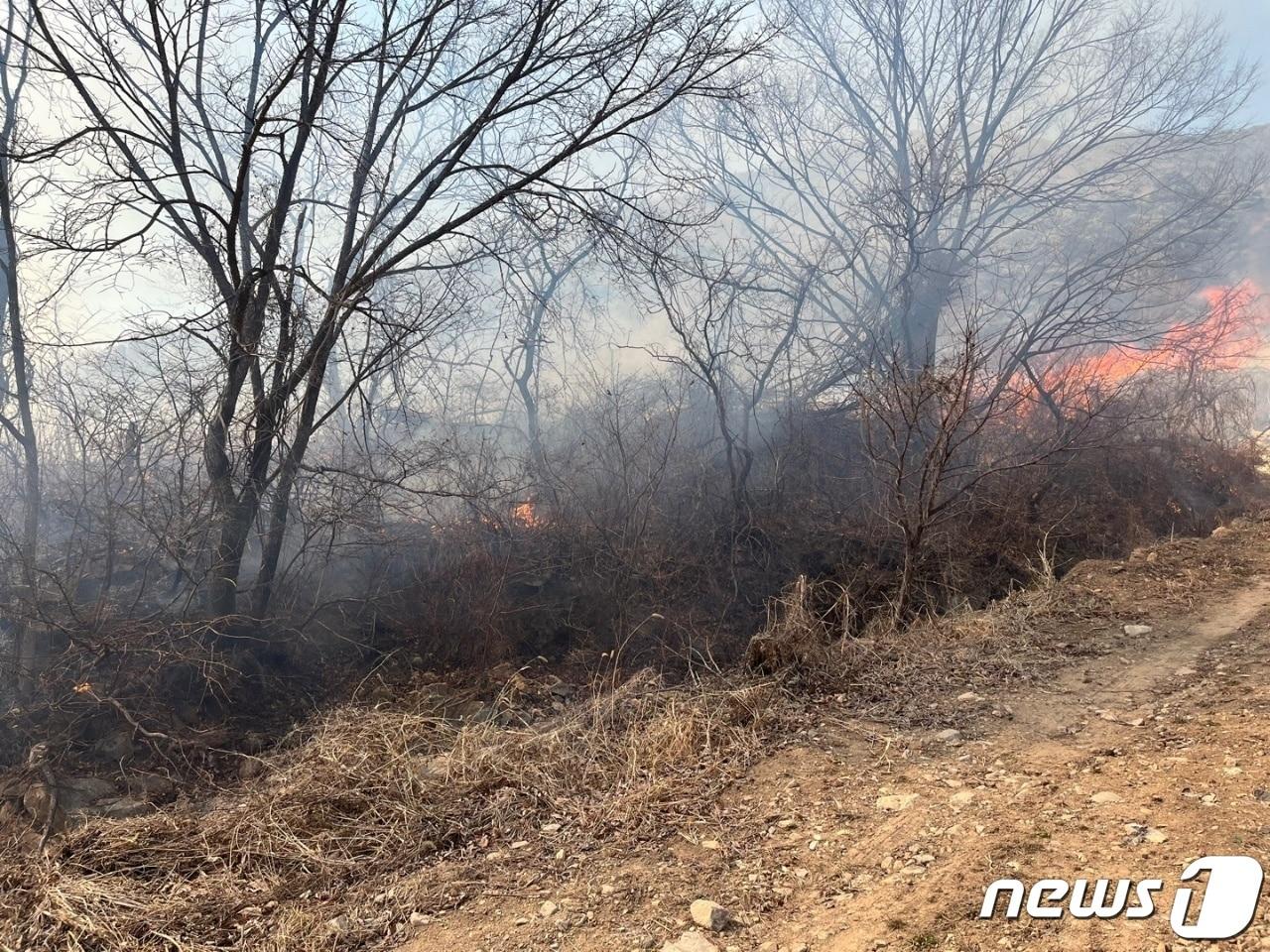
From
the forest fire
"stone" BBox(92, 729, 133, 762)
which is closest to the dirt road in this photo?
"stone" BBox(92, 729, 133, 762)

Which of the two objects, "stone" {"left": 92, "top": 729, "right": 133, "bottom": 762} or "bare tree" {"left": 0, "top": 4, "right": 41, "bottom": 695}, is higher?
"bare tree" {"left": 0, "top": 4, "right": 41, "bottom": 695}

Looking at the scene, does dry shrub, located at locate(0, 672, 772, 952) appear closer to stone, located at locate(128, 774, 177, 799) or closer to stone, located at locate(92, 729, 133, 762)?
stone, located at locate(128, 774, 177, 799)

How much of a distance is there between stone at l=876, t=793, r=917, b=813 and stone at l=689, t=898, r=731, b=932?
3.19ft

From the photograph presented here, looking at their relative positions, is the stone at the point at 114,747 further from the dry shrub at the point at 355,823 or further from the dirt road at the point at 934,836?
the dirt road at the point at 934,836

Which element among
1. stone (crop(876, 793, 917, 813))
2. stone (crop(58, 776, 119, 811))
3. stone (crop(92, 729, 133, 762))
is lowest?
stone (crop(876, 793, 917, 813))

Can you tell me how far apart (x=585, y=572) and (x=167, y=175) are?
20.3 ft

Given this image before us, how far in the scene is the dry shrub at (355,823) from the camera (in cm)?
330

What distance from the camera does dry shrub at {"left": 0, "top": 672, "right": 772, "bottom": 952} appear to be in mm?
3303

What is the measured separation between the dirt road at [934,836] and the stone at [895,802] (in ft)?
0.03

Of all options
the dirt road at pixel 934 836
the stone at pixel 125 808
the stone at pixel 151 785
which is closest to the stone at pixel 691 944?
the dirt road at pixel 934 836

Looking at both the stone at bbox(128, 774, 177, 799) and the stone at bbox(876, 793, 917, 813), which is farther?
the stone at bbox(128, 774, 177, 799)

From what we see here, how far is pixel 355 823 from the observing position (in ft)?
12.9

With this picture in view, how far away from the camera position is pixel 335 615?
29.8 ft

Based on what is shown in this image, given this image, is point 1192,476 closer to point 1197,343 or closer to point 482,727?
point 1197,343
